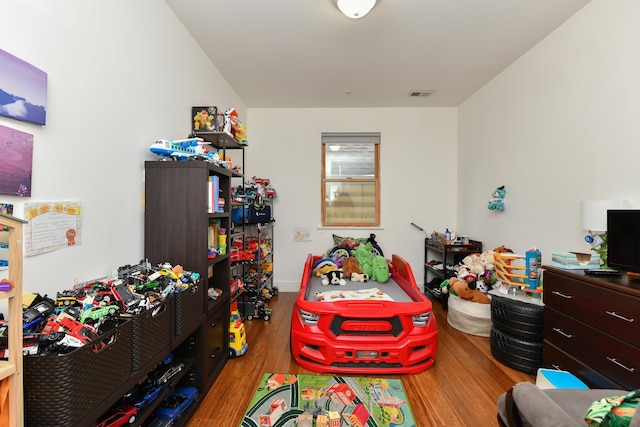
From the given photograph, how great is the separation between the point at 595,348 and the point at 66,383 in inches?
93.8

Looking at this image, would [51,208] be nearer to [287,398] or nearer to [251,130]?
[287,398]

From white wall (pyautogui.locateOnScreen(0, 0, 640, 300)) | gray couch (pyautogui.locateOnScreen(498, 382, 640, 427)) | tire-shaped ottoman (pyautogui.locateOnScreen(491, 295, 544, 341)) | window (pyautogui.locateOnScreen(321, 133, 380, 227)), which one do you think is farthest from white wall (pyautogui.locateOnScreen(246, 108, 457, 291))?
gray couch (pyautogui.locateOnScreen(498, 382, 640, 427))

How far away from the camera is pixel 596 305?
1.62 metres

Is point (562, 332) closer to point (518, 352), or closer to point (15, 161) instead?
point (518, 352)

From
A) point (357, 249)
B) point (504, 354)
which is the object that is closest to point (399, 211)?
point (357, 249)

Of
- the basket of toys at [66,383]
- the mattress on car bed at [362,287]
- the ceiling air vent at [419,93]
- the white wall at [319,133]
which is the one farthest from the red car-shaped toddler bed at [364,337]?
the ceiling air vent at [419,93]

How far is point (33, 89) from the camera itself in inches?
46.4

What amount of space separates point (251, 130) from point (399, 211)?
2473 millimetres

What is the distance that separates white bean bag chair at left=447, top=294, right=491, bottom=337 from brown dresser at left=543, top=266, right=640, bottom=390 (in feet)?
2.53

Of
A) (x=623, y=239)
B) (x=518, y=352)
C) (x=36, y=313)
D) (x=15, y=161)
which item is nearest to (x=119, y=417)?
(x=36, y=313)

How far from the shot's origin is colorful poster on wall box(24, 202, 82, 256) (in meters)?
1.18

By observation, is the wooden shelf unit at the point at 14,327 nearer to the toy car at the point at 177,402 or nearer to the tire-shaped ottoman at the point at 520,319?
the toy car at the point at 177,402

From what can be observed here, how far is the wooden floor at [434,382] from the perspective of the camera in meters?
1.70

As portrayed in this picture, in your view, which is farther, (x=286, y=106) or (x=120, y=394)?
(x=286, y=106)
